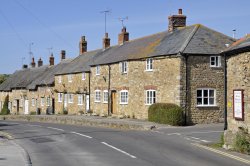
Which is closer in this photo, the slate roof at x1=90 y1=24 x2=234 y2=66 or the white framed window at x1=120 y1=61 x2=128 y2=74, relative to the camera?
the slate roof at x1=90 y1=24 x2=234 y2=66

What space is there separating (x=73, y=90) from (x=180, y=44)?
21522 millimetres

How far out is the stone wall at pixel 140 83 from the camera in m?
31.5

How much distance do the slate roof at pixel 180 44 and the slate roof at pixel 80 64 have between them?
7.91 metres

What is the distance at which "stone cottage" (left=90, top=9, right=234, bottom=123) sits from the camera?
31047 mm

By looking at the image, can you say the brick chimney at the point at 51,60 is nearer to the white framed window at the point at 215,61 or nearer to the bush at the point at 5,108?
the bush at the point at 5,108

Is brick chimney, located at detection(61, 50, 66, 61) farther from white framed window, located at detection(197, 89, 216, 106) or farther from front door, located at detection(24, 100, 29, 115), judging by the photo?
white framed window, located at detection(197, 89, 216, 106)

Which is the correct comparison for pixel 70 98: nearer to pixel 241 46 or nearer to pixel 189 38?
pixel 189 38

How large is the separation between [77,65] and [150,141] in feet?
108

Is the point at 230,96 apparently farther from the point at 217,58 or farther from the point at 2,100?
the point at 2,100

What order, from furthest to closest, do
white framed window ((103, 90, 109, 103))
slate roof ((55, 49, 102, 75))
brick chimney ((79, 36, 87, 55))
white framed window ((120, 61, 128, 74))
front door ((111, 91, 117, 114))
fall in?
brick chimney ((79, 36, 87, 55)), slate roof ((55, 49, 102, 75)), white framed window ((103, 90, 109, 103)), front door ((111, 91, 117, 114)), white framed window ((120, 61, 128, 74))

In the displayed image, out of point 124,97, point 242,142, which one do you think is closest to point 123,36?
point 124,97

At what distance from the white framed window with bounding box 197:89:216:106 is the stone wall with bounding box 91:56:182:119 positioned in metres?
1.85

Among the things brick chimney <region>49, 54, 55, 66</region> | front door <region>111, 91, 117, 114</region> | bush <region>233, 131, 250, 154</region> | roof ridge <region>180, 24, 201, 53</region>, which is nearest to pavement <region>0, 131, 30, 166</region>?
bush <region>233, 131, 250, 154</region>

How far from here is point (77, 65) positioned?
170 feet
